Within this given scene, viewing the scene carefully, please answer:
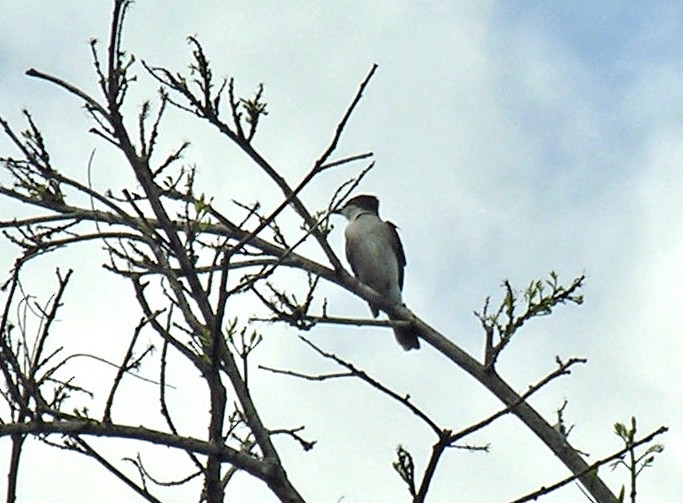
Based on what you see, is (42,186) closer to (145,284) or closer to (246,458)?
(145,284)

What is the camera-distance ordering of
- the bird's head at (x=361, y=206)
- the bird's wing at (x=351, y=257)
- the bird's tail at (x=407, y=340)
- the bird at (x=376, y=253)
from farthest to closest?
the bird's head at (x=361, y=206), the bird's wing at (x=351, y=257), the bird at (x=376, y=253), the bird's tail at (x=407, y=340)

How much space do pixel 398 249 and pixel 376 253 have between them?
28cm

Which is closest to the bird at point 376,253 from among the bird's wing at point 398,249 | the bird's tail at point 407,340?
the bird's wing at point 398,249

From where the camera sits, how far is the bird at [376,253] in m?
9.64

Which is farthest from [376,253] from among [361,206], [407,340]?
[407,340]

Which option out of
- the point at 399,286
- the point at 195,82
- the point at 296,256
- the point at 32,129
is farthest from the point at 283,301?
the point at 399,286

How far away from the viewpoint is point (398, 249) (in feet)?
32.7

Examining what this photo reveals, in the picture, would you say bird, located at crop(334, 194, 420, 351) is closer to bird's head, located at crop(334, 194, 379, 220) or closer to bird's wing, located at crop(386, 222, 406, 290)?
bird's wing, located at crop(386, 222, 406, 290)

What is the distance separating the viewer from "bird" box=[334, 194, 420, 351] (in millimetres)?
9641

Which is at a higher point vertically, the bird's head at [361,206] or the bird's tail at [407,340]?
the bird's head at [361,206]

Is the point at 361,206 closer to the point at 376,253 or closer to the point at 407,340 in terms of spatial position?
the point at 376,253

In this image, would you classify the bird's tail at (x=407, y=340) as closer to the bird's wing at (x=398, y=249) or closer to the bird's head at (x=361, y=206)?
the bird's wing at (x=398, y=249)

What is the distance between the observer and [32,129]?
4148 mm

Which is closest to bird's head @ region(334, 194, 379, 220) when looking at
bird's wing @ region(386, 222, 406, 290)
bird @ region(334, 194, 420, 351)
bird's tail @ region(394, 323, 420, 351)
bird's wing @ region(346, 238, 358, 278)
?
bird @ region(334, 194, 420, 351)
